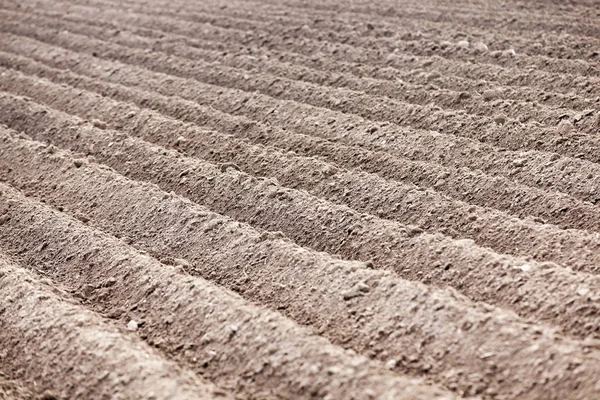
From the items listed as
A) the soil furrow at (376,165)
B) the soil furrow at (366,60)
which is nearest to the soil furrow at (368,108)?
the soil furrow at (376,165)

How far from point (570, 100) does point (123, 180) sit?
8.57 ft

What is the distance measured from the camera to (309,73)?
4996mm

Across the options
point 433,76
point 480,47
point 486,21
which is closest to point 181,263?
point 433,76

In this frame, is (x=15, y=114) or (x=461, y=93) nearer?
(x=461, y=93)

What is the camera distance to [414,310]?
2553 millimetres

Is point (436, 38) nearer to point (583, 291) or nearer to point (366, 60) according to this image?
point (366, 60)

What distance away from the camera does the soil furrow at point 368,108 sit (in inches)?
134

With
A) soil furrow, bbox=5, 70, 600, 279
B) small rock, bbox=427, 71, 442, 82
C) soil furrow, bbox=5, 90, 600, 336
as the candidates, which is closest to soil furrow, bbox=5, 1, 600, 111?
small rock, bbox=427, 71, 442, 82

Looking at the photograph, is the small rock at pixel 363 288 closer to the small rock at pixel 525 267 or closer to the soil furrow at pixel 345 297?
the soil furrow at pixel 345 297

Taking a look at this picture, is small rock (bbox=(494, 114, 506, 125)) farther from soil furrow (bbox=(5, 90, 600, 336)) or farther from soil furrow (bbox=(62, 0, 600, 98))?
soil furrow (bbox=(5, 90, 600, 336))

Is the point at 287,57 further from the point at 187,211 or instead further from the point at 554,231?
the point at 554,231

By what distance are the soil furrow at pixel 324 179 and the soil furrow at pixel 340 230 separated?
4cm

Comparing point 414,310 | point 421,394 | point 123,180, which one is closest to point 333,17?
point 123,180

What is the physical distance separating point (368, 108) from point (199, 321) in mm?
2145
